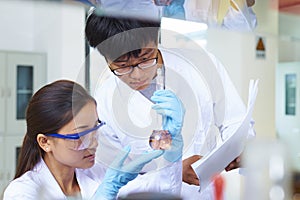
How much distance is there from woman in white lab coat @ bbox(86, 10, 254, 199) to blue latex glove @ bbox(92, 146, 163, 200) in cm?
2

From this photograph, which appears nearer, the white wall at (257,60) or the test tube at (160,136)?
the test tube at (160,136)

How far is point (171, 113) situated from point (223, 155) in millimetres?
194

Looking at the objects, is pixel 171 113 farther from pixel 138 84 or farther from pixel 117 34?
pixel 117 34

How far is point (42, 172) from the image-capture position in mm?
1112

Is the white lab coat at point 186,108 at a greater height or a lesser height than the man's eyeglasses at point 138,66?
lesser

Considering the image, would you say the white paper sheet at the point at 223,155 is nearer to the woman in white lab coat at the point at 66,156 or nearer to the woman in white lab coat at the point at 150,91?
the woman in white lab coat at the point at 150,91

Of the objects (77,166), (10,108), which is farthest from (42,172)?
(10,108)

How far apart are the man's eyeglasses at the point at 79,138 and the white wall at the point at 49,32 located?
0.49 ft

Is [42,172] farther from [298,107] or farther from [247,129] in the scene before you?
[298,107]

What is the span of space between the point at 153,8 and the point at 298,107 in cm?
66

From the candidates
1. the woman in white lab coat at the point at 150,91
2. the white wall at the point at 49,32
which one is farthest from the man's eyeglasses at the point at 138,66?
the white wall at the point at 49,32

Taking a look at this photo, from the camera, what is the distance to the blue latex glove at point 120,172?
1112 mm

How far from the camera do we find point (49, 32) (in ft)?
6.25

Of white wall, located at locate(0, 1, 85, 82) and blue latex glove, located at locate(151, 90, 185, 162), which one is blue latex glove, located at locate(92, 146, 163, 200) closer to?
blue latex glove, located at locate(151, 90, 185, 162)
